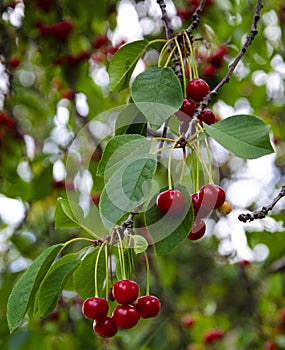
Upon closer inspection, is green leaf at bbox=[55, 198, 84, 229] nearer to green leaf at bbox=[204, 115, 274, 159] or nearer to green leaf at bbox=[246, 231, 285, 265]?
green leaf at bbox=[204, 115, 274, 159]

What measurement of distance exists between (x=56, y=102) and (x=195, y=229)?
201 centimetres

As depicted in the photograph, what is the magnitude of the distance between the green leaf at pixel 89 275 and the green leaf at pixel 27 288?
0.38 ft

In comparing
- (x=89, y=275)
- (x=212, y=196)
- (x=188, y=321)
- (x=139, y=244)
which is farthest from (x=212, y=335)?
(x=212, y=196)

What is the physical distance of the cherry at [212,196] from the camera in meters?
1.10

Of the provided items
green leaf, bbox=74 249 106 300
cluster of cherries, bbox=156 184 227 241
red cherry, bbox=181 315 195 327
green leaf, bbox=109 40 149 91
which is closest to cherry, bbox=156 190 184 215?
cluster of cherries, bbox=156 184 227 241

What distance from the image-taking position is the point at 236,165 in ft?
13.8

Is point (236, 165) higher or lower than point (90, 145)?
lower

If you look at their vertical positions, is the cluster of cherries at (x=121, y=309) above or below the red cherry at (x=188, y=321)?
above

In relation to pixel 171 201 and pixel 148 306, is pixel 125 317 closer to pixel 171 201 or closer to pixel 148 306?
pixel 148 306

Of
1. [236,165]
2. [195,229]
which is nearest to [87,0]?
[195,229]

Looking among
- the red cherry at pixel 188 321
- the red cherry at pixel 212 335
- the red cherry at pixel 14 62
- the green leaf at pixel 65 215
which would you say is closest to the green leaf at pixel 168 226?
the green leaf at pixel 65 215

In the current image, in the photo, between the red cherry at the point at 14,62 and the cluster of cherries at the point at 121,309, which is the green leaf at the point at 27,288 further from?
the red cherry at the point at 14,62

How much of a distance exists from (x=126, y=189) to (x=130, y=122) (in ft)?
1.23

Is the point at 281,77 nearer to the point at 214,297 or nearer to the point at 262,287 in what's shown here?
the point at 262,287
